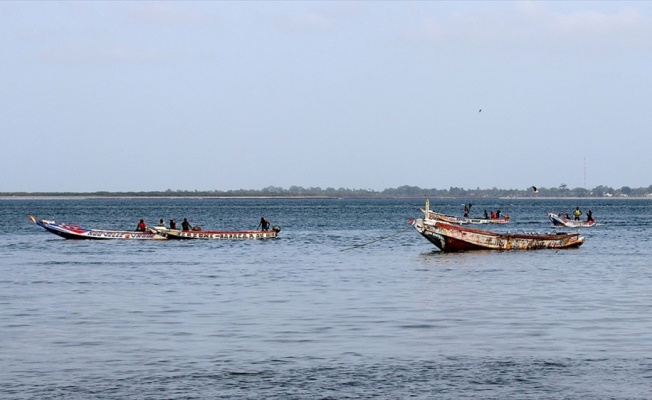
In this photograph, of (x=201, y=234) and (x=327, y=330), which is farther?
(x=201, y=234)

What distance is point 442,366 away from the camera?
835 inches

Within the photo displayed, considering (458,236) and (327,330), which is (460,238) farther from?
(327,330)

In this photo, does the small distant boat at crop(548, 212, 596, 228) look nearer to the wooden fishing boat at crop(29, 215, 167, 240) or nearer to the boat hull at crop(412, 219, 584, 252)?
the boat hull at crop(412, 219, 584, 252)

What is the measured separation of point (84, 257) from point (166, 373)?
3885 centimetres

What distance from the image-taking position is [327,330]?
26500 millimetres

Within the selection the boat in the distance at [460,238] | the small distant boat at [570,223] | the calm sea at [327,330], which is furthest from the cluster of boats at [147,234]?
the small distant boat at [570,223]

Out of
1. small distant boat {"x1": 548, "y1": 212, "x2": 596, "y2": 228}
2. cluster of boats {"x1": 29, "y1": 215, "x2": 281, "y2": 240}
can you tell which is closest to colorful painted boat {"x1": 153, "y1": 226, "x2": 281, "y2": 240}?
cluster of boats {"x1": 29, "y1": 215, "x2": 281, "y2": 240}

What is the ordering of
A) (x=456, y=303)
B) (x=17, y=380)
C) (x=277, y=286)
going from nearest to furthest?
(x=17, y=380)
(x=456, y=303)
(x=277, y=286)

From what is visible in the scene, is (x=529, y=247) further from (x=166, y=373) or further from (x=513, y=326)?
(x=166, y=373)

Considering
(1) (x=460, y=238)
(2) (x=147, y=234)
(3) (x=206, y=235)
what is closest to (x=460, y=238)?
(1) (x=460, y=238)

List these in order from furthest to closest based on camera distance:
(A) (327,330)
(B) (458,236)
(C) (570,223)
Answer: (C) (570,223), (B) (458,236), (A) (327,330)

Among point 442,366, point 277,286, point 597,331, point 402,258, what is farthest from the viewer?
point 402,258

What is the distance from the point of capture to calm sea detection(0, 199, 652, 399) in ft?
63.7

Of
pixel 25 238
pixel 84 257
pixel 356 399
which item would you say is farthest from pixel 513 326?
pixel 25 238
